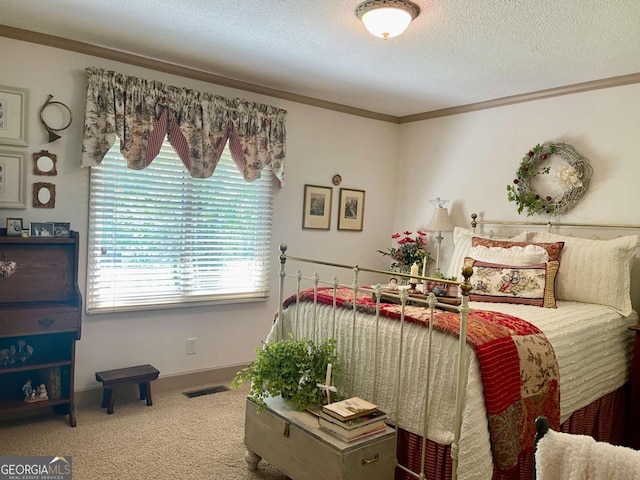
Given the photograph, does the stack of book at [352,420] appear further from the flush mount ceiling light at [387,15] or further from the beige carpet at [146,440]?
the flush mount ceiling light at [387,15]

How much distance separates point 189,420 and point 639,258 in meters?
3.14

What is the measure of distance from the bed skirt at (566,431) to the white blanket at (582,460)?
3.47 feet

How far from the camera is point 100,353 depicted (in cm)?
329

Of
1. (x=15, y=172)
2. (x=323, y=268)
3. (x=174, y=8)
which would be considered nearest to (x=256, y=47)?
(x=174, y=8)

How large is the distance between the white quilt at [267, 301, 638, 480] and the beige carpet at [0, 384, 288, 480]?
0.67 m

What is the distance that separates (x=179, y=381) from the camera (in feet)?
11.9

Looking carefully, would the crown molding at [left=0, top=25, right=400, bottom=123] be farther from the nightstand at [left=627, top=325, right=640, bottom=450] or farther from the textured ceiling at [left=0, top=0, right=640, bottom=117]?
the nightstand at [left=627, top=325, right=640, bottom=450]

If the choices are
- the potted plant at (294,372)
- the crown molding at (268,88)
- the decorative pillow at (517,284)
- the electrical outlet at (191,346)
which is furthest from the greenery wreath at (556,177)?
the electrical outlet at (191,346)

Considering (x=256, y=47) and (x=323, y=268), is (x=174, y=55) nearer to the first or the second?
(x=256, y=47)

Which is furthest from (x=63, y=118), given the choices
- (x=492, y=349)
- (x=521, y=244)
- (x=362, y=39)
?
(x=521, y=244)

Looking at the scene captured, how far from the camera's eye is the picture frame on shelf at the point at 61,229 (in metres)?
2.91

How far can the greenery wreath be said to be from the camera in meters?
3.47

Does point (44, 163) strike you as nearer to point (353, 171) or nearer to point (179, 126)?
point (179, 126)

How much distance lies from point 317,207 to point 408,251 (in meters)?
0.95
